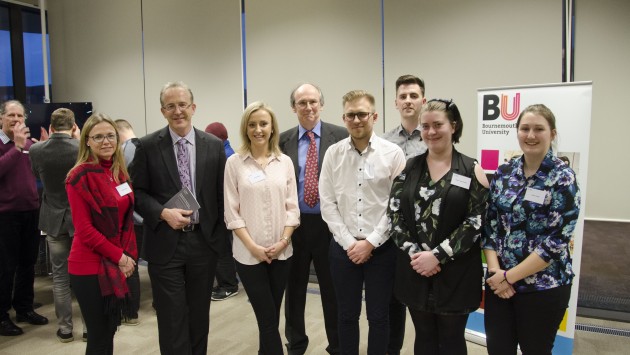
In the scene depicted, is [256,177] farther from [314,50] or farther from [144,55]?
[144,55]

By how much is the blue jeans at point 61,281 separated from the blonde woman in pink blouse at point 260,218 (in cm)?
181

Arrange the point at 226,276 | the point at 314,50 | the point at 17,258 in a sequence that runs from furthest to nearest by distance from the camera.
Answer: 1. the point at 314,50
2. the point at 226,276
3. the point at 17,258

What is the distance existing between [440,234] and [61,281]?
9.58 ft

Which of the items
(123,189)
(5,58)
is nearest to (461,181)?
(123,189)

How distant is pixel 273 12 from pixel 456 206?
4.19 metres

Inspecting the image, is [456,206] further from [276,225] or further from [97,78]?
[97,78]

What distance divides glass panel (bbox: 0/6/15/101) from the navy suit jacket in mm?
5412

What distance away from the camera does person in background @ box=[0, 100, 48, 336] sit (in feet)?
10.9

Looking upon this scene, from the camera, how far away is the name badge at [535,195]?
1802 millimetres

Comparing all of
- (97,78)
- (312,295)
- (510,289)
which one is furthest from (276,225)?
(97,78)

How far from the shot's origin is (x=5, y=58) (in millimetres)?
6312

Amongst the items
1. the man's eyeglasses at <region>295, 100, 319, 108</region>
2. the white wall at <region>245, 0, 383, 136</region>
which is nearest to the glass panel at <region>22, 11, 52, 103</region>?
the white wall at <region>245, 0, 383, 136</region>

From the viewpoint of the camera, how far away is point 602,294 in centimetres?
371

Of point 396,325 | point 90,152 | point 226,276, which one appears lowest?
point 226,276
